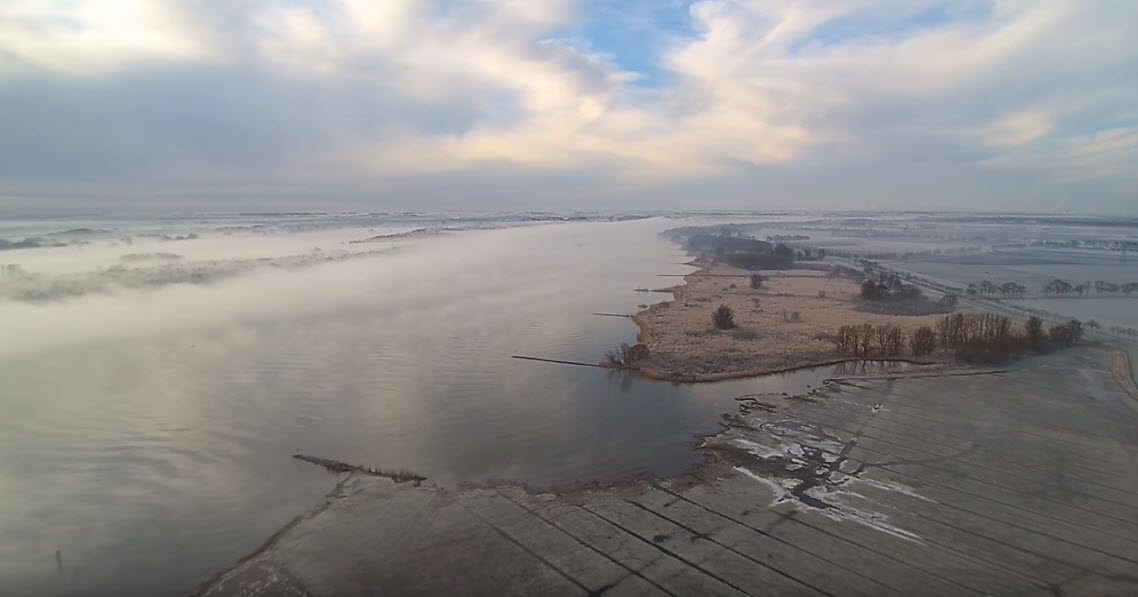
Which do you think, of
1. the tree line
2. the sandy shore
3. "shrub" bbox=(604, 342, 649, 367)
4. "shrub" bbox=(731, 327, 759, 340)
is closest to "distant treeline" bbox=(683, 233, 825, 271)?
the sandy shore

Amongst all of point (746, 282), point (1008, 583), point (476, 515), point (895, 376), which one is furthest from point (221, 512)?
point (746, 282)

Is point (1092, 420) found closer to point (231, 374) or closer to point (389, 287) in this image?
point (231, 374)

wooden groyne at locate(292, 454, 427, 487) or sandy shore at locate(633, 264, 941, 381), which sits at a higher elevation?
sandy shore at locate(633, 264, 941, 381)

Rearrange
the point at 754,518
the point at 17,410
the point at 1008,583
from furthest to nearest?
the point at 17,410, the point at 754,518, the point at 1008,583

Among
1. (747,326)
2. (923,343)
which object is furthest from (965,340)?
(747,326)

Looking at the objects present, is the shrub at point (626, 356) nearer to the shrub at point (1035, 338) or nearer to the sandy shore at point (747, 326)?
the sandy shore at point (747, 326)

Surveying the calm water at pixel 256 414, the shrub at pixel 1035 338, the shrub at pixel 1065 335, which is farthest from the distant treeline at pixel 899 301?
the calm water at pixel 256 414

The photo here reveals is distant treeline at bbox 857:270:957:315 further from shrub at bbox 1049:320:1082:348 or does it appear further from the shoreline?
shrub at bbox 1049:320:1082:348
